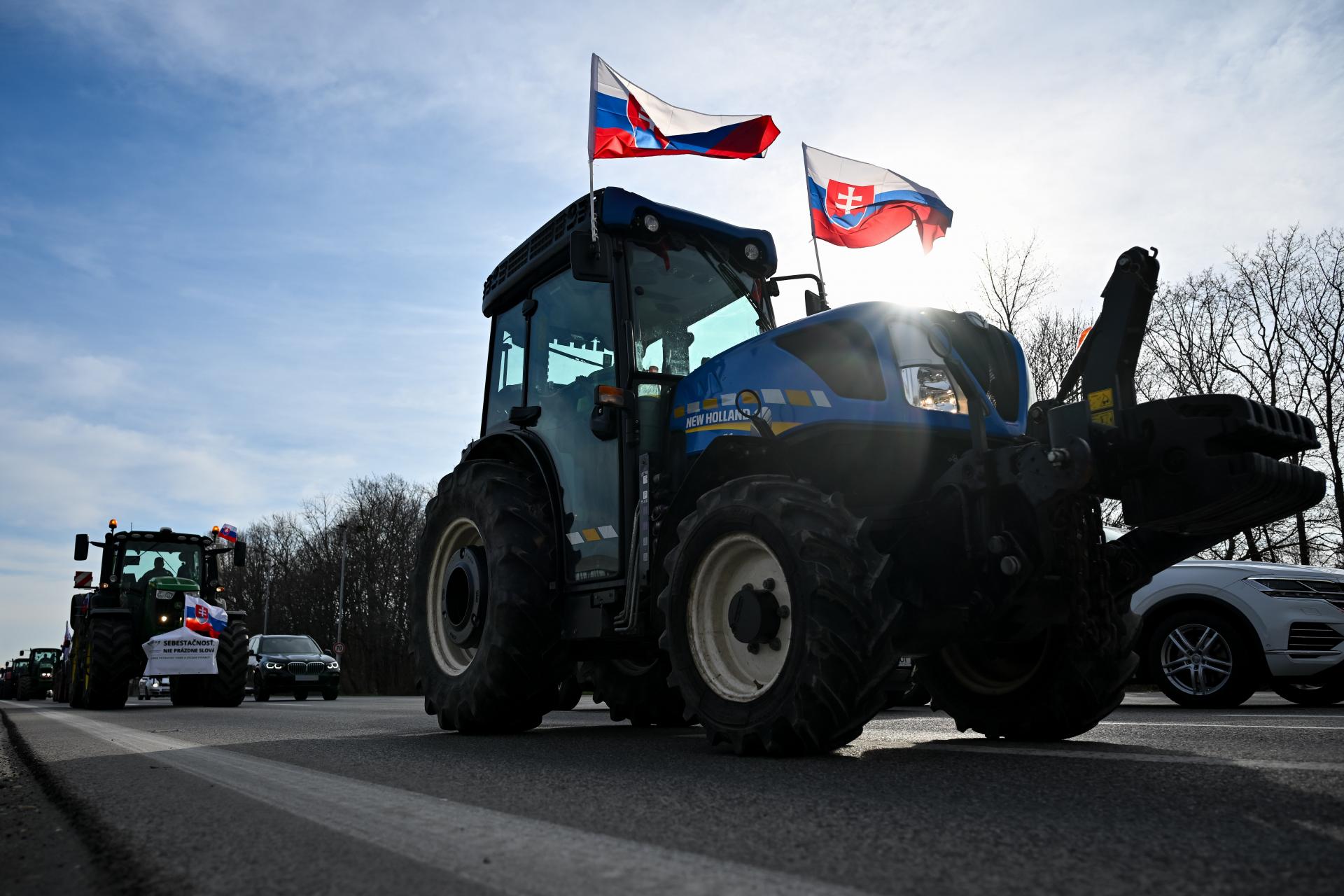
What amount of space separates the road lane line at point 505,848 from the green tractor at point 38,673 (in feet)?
112

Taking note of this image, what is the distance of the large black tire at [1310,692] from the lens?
8.48 meters

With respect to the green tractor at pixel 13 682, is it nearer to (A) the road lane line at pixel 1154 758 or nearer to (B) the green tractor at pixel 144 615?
(B) the green tractor at pixel 144 615

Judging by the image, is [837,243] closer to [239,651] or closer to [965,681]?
[965,681]

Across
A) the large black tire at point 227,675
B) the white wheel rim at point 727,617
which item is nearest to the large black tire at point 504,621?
the white wheel rim at point 727,617

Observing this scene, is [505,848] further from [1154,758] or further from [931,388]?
[931,388]

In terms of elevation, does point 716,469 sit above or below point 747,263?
below

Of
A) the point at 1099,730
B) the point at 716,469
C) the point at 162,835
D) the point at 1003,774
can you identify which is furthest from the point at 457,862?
the point at 1099,730

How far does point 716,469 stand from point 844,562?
4.34ft

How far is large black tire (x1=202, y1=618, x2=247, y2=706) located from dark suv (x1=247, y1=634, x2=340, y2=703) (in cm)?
739

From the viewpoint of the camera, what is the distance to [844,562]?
157 inches

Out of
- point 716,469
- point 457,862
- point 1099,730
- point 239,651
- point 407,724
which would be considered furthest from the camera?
point 239,651

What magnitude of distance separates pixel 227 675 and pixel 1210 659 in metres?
13.1

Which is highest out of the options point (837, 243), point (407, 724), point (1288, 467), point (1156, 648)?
point (837, 243)

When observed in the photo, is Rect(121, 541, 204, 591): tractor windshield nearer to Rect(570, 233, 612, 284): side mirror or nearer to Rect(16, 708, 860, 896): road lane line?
Rect(570, 233, 612, 284): side mirror
